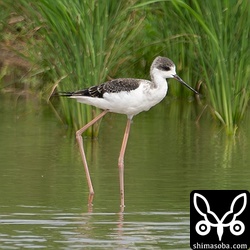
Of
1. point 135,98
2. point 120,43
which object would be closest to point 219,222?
point 135,98

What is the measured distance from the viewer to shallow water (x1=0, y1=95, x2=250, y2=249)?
957 cm

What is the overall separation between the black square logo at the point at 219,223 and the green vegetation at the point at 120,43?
14.0 ft

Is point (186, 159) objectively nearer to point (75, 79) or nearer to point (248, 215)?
point (75, 79)

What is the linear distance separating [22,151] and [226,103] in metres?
2.83

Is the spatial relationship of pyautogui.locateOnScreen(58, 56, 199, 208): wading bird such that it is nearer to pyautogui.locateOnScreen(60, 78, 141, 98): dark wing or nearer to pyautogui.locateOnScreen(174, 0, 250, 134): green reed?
pyautogui.locateOnScreen(60, 78, 141, 98): dark wing

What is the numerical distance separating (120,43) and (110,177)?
2.79 metres

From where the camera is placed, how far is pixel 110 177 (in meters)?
12.4

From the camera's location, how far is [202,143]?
15.0m

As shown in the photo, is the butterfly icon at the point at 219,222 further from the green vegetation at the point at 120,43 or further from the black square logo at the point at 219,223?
the green vegetation at the point at 120,43

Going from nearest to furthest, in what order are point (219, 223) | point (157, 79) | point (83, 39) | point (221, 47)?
point (219, 223)
point (157, 79)
point (83, 39)
point (221, 47)

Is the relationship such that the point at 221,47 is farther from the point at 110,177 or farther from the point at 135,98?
the point at 135,98

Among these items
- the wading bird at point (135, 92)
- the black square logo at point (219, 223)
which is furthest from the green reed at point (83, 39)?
the black square logo at point (219, 223)

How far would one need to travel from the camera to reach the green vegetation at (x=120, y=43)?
46.8 ft

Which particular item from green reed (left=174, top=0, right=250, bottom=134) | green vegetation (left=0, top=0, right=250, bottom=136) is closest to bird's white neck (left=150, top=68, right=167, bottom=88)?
green vegetation (left=0, top=0, right=250, bottom=136)
